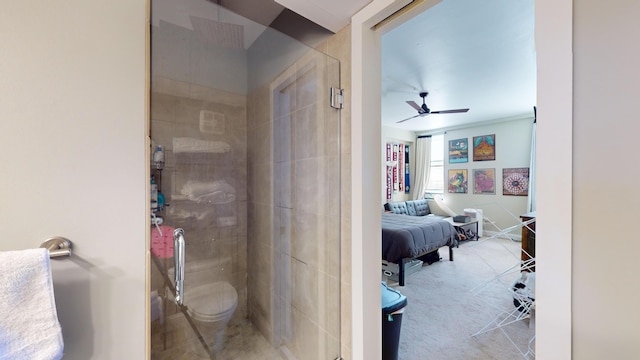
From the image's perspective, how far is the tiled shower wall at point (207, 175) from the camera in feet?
4.76

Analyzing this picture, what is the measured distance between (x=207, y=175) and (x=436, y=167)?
666cm

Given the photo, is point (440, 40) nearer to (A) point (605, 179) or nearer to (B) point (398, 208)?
(A) point (605, 179)

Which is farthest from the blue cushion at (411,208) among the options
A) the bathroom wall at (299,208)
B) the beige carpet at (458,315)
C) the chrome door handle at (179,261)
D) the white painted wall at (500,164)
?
the chrome door handle at (179,261)

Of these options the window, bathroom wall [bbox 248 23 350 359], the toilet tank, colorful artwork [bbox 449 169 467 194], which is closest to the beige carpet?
bathroom wall [bbox 248 23 350 359]

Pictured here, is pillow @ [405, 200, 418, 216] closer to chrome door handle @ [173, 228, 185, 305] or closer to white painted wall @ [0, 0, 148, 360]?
chrome door handle @ [173, 228, 185, 305]

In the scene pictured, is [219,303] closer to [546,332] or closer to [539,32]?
[546,332]

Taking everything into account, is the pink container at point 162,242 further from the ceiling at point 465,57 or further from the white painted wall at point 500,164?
the white painted wall at point 500,164

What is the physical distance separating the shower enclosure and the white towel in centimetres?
42

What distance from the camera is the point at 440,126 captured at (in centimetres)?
640

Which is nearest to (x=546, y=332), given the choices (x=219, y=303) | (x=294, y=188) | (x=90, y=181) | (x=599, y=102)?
(x=599, y=102)

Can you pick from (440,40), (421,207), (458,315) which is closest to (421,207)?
(421,207)

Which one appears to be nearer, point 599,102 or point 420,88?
point 599,102

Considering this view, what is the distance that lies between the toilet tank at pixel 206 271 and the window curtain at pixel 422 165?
20.7ft

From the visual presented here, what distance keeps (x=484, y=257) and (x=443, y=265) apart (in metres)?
0.93
